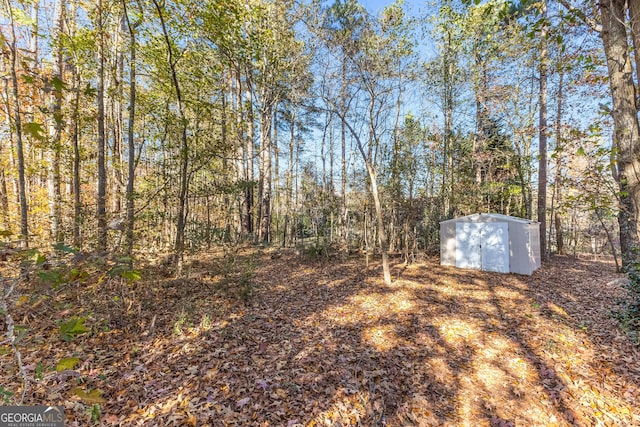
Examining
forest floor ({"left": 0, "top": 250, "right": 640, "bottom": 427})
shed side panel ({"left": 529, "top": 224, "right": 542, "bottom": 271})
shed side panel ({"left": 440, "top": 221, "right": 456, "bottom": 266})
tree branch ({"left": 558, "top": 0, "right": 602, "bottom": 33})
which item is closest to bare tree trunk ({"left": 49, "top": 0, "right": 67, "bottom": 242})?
forest floor ({"left": 0, "top": 250, "right": 640, "bottom": 427})

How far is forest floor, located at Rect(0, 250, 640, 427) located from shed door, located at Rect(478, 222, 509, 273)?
2.62 m

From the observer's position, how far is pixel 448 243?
10.0 metres

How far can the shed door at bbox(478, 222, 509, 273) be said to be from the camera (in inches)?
346

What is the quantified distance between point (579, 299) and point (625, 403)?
393cm

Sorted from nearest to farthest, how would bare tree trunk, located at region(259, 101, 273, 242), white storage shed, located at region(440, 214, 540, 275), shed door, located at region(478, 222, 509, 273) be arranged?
1. white storage shed, located at region(440, 214, 540, 275)
2. shed door, located at region(478, 222, 509, 273)
3. bare tree trunk, located at region(259, 101, 273, 242)

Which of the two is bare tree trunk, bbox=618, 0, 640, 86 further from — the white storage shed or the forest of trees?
the white storage shed

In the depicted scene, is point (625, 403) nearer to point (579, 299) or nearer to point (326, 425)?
point (326, 425)

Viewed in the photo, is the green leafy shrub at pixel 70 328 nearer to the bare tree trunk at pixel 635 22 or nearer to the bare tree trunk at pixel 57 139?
the bare tree trunk at pixel 57 139

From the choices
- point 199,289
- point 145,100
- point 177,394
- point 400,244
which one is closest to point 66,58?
point 145,100

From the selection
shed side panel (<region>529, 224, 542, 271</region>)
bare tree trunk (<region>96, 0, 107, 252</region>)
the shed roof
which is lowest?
shed side panel (<region>529, 224, 542, 271</region>)

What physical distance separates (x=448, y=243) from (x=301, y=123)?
9.97 metres

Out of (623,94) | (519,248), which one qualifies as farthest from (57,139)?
(519,248)

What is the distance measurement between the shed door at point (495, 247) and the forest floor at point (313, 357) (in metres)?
2.62

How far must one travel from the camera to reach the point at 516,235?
28.6 ft
